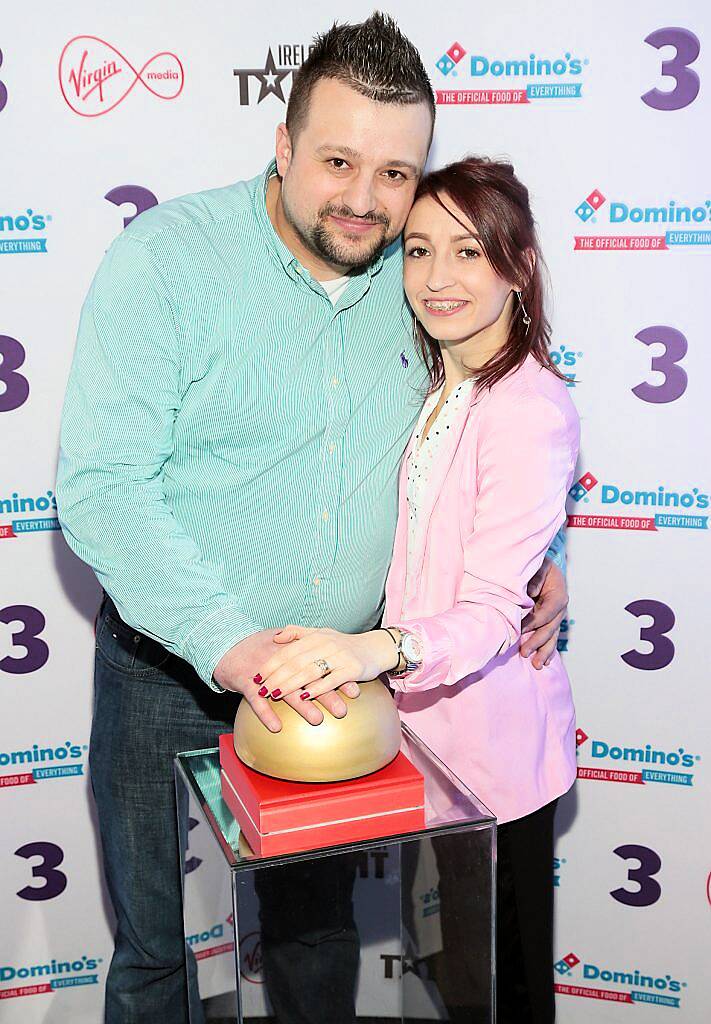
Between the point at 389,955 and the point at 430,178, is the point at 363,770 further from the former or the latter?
the point at 430,178

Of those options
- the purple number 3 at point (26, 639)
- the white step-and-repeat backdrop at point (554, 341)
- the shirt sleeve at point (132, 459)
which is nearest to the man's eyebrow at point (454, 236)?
the shirt sleeve at point (132, 459)

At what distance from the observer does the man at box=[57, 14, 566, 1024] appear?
2131 mm

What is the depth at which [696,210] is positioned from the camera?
9.65ft

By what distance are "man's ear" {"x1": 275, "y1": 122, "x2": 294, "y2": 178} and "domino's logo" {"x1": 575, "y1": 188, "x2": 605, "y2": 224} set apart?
1003 mm

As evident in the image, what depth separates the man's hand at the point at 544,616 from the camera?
2.33 metres

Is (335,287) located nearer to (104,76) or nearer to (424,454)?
(424,454)

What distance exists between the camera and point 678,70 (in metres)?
2.88

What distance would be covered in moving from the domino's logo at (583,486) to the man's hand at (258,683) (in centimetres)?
152

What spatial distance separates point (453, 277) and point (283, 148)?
0.49 metres

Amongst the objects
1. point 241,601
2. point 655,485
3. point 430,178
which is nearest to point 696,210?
point 655,485

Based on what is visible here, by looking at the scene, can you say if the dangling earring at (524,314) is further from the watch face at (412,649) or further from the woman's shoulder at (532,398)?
the watch face at (412,649)

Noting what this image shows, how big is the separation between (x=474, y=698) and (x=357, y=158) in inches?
45.0

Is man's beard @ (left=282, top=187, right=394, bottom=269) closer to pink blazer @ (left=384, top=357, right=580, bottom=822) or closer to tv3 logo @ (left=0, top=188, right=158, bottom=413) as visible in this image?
pink blazer @ (left=384, top=357, right=580, bottom=822)

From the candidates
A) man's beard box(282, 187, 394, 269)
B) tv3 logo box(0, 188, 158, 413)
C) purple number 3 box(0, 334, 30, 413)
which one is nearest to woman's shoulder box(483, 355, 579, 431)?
man's beard box(282, 187, 394, 269)
